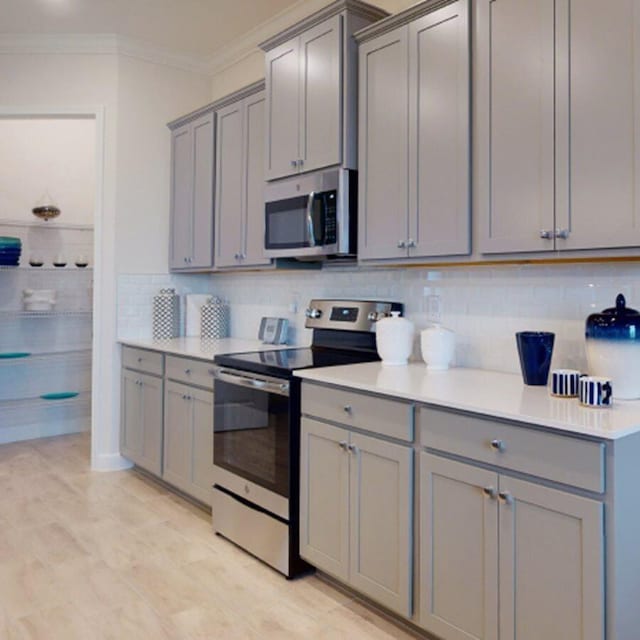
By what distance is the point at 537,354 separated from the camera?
2143mm

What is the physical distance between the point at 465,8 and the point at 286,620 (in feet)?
7.92

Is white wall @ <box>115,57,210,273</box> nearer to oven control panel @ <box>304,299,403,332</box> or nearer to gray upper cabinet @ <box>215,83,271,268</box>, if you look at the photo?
gray upper cabinet @ <box>215,83,271,268</box>

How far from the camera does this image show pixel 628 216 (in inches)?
70.7

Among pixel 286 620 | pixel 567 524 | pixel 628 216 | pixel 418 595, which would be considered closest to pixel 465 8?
pixel 628 216

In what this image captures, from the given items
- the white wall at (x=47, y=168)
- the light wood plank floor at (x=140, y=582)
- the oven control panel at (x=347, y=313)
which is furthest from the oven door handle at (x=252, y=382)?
the white wall at (x=47, y=168)

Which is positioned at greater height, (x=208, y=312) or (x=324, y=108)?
(x=324, y=108)

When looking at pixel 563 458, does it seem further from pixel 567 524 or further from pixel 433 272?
pixel 433 272

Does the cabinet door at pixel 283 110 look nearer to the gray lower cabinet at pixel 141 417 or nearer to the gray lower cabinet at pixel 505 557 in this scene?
the gray lower cabinet at pixel 141 417

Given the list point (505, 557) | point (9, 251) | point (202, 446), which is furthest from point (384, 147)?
point (9, 251)

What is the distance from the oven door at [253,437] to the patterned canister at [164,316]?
1319 mm

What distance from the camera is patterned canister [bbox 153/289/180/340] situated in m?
4.18

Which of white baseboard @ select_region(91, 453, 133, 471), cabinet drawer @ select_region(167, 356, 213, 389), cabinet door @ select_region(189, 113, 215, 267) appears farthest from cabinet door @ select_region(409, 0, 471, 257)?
white baseboard @ select_region(91, 453, 133, 471)

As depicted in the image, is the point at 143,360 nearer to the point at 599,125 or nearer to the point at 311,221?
the point at 311,221

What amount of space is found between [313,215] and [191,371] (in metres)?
1.12
